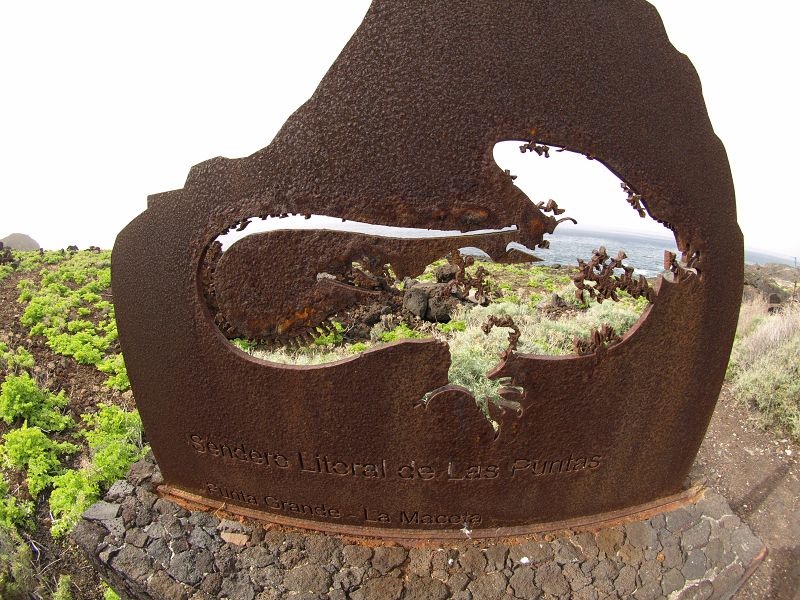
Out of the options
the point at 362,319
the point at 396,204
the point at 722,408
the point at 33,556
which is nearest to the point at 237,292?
the point at 396,204

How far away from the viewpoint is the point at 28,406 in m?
3.45

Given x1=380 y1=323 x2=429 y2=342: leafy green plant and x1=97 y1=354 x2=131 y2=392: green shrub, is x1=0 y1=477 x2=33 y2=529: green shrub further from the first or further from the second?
x1=380 y1=323 x2=429 y2=342: leafy green plant

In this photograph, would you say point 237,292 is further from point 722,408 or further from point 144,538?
point 722,408

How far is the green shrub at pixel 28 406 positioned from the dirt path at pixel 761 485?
Answer: 464cm

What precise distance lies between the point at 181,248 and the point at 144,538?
1.61 m

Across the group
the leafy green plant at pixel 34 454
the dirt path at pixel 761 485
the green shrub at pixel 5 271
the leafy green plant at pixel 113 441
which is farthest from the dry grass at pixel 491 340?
the green shrub at pixel 5 271

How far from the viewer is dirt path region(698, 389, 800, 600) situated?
2.68 metres

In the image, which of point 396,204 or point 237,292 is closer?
point 396,204

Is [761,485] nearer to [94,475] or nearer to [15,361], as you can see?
[94,475]

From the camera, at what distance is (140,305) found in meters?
2.28

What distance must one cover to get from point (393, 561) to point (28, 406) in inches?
118

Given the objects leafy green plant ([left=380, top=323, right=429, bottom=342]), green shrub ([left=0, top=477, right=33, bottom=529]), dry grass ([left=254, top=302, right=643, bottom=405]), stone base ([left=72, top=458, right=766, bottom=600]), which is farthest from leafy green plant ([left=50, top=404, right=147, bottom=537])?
leafy green plant ([left=380, top=323, right=429, bottom=342])

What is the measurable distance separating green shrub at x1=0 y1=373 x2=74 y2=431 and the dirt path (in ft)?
15.2

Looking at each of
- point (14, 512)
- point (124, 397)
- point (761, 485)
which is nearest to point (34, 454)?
point (14, 512)
